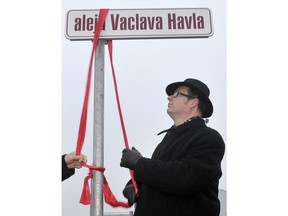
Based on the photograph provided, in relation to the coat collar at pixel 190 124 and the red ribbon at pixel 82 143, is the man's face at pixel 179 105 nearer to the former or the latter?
the coat collar at pixel 190 124

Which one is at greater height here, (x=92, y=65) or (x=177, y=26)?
(x=177, y=26)

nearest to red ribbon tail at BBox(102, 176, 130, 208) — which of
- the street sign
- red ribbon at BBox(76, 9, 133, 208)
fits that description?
red ribbon at BBox(76, 9, 133, 208)

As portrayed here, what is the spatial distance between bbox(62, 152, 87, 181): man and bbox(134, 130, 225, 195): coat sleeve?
248 millimetres

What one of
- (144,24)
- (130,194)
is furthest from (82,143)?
(144,24)

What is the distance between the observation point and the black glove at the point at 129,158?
5.90 feet

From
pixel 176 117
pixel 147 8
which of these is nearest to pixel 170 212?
pixel 176 117

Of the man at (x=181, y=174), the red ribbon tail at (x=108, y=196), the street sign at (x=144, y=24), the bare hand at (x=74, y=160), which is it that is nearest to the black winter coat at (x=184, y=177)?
the man at (x=181, y=174)

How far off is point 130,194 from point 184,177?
0.34 meters

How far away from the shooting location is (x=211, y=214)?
6.01 ft

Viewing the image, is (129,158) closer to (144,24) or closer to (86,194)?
(86,194)

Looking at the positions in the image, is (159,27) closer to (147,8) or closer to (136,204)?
(147,8)

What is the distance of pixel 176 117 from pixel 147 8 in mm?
621

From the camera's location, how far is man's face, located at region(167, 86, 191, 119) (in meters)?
2.07

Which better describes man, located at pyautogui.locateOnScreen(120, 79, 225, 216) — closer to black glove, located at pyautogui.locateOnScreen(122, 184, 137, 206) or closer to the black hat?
black glove, located at pyautogui.locateOnScreen(122, 184, 137, 206)
